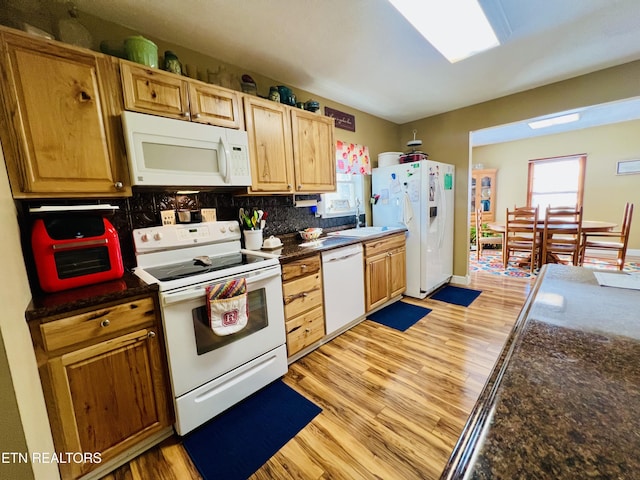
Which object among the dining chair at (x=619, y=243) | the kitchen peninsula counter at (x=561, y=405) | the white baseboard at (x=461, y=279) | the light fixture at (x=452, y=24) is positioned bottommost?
the white baseboard at (x=461, y=279)

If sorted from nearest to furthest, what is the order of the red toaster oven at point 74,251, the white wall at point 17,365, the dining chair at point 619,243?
1. the white wall at point 17,365
2. the red toaster oven at point 74,251
3. the dining chair at point 619,243

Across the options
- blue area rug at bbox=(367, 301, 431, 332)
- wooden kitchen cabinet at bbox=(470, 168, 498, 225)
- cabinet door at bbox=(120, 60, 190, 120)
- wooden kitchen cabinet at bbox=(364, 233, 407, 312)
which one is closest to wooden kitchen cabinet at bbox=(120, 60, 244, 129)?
cabinet door at bbox=(120, 60, 190, 120)

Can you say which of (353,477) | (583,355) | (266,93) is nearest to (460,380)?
(353,477)

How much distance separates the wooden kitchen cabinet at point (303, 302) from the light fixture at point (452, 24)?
68.2 inches

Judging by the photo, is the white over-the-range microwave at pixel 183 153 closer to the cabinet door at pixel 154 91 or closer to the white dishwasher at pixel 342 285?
the cabinet door at pixel 154 91

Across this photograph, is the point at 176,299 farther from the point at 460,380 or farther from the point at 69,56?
the point at 460,380

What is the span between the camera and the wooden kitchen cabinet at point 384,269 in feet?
8.80

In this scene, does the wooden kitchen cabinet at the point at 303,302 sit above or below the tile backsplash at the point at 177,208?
below

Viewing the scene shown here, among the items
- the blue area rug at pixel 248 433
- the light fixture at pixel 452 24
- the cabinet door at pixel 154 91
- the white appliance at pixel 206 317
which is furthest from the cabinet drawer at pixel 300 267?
the light fixture at pixel 452 24

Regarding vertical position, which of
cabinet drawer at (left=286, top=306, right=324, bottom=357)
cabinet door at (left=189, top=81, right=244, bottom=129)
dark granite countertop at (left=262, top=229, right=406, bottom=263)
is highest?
cabinet door at (left=189, top=81, right=244, bottom=129)

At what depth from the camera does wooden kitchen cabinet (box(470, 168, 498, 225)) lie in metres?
6.12

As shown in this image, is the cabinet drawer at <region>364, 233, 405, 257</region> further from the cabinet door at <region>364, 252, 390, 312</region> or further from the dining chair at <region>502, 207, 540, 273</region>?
the dining chair at <region>502, 207, 540, 273</region>

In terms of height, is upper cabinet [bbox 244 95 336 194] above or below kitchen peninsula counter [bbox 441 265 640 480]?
above

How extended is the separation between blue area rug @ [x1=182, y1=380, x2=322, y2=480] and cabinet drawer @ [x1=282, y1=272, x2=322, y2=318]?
0.55 meters
